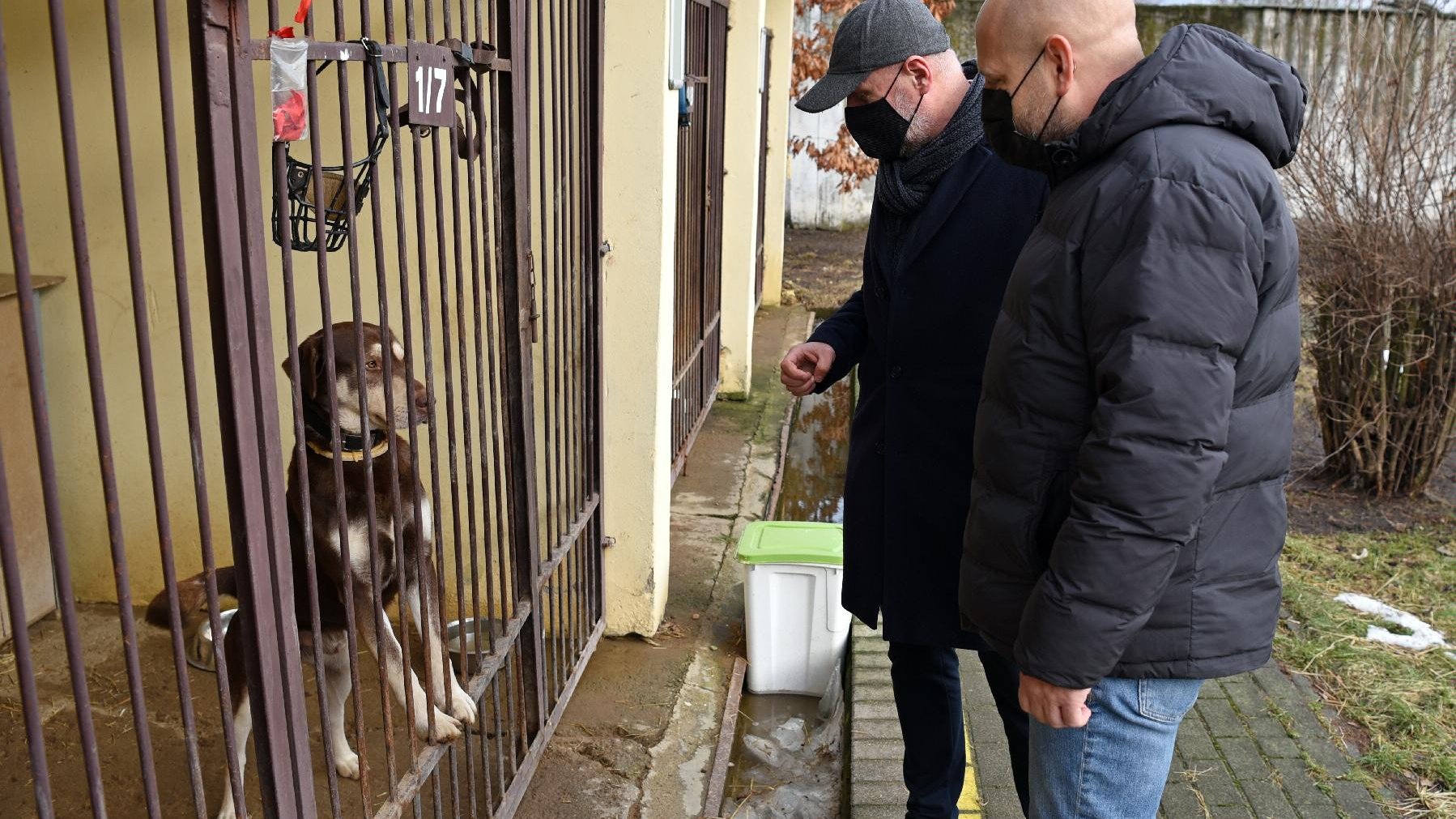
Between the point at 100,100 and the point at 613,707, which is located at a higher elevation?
the point at 100,100

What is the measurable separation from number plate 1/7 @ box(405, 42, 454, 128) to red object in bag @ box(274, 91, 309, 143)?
1.78 feet

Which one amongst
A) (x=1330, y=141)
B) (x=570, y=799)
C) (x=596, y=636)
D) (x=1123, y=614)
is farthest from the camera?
(x=1330, y=141)

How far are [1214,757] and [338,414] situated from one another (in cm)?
297

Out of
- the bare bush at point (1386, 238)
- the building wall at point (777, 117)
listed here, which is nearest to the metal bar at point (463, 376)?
the bare bush at point (1386, 238)

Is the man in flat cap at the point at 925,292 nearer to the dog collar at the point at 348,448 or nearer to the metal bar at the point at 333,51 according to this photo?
the metal bar at the point at 333,51

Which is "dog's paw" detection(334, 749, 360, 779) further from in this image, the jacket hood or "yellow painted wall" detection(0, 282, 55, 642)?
the jacket hood

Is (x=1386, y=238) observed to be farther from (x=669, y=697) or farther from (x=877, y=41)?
(x=669, y=697)

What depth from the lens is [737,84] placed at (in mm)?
8070

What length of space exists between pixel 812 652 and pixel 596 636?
80 cm

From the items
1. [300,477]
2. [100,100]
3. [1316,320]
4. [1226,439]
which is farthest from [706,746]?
[1316,320]

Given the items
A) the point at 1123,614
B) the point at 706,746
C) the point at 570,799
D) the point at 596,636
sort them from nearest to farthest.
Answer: the point at 1123,614 → the point at 570,799 → the point at 706,746 → the point at 596,636

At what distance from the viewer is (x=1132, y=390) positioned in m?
1.79

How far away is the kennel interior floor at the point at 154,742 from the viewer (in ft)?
11.4

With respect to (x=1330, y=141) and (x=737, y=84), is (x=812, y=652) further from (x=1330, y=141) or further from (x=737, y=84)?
(x=737, y=84)
